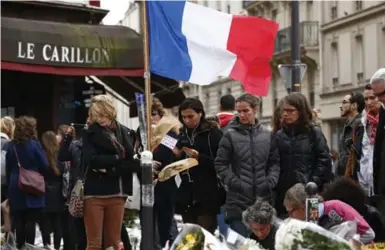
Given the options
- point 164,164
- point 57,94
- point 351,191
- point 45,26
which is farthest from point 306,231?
point 57,94

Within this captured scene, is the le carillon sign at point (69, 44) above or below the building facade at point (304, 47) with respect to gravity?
below

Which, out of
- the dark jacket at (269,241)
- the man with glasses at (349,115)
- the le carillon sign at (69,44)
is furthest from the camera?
the le carillon sign at (69,44)

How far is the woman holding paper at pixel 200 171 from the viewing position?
379 inches

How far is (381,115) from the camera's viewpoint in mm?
7730

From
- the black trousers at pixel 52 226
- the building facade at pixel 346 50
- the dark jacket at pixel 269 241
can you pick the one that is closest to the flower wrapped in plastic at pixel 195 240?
the dark jacket at pixel 269 241

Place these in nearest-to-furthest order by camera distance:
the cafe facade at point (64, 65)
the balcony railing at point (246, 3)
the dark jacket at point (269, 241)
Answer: the dark jacket at point (269, 241), the cafe facade at point (64, 65), the balcony railing at point (246, 3)

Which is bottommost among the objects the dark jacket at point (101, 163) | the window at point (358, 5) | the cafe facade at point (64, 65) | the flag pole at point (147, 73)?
the dark jacket at point (101, 163)

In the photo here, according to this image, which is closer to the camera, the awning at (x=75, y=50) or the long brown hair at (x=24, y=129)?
the long brown hair at (x=24, y=129)

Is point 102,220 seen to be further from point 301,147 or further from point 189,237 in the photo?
point 189,237

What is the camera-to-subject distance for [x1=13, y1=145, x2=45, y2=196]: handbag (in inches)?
439

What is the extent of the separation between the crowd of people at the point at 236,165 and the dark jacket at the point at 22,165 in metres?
0.77

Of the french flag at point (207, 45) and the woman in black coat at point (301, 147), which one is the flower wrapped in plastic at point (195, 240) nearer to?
the woman in black coat at point (301, 147)

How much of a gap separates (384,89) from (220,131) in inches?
97.4

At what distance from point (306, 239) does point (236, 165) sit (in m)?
4.28
